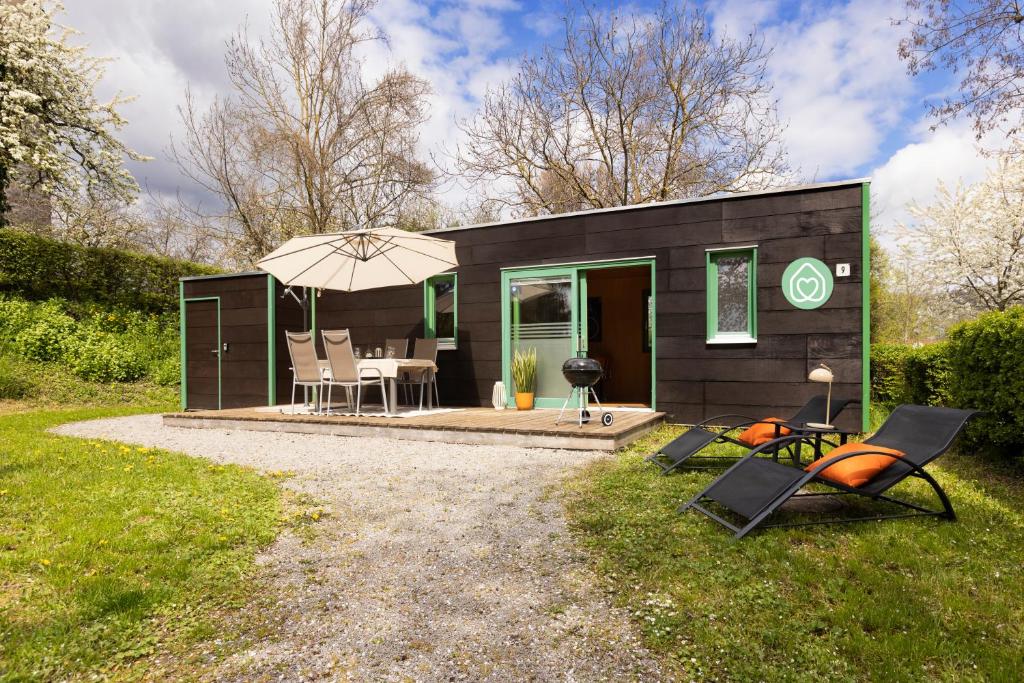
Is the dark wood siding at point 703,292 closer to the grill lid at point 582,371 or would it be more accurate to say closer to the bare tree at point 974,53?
the grill lid at point 582,371

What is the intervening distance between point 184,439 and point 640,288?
22.7 ft

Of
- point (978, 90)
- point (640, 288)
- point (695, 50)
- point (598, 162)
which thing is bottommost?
point (640, 288)

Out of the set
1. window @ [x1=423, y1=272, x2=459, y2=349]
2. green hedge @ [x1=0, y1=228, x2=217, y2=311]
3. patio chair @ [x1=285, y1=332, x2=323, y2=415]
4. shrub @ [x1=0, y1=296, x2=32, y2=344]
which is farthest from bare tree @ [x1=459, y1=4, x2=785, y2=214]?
shrub @ [x1=0, y1=296, x2=32, y2=344]

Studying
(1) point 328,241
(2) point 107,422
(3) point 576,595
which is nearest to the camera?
(3) point 576,595

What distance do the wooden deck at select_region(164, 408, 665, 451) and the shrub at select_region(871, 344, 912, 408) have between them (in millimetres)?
3932

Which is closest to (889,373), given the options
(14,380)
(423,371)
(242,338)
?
(423,371)

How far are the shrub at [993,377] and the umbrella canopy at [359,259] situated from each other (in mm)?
5052

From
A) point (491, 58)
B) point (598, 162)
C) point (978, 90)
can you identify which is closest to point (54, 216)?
point (491, 58)

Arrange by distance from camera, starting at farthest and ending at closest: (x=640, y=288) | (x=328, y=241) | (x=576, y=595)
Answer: (x=640, y=288) → (x=328, y=241) → (x=576, y=595)

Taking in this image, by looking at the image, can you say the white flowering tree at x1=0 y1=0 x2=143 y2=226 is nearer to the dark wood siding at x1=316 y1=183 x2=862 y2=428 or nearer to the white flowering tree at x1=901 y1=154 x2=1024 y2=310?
the dark wood siding at x1=316 y1=183 x2=862 y2=428

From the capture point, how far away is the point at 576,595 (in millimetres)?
2354

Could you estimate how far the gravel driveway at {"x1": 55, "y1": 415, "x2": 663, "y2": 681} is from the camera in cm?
189

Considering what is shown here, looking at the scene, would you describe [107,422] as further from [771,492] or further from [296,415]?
[771,492]

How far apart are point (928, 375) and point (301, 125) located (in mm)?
12915
